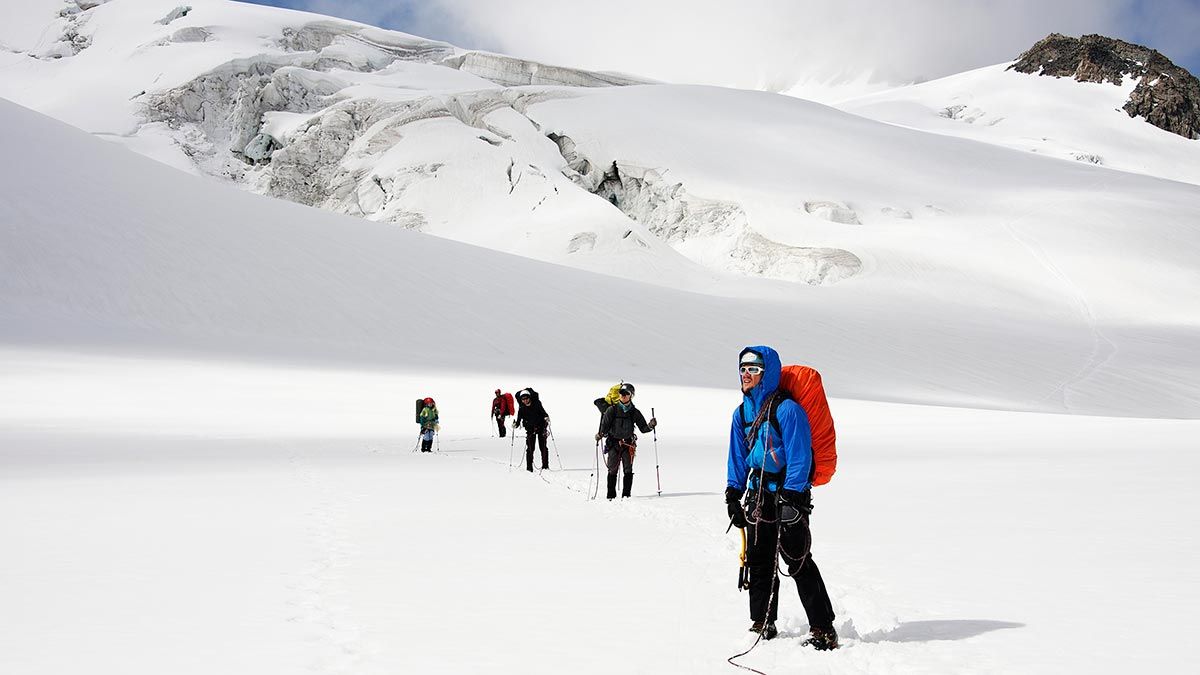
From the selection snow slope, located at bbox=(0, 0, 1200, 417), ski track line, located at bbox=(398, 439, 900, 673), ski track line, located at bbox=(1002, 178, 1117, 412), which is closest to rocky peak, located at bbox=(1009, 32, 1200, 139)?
snow slope, located at bbox=(0, 0, 1200, 417)

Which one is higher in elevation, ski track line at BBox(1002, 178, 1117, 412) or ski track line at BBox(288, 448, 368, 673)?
ski track line at BBox(1002, 178, 1117, 412)

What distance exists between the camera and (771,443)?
4.39 meters

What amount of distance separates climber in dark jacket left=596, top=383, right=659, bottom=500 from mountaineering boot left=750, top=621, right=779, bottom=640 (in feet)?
18.2

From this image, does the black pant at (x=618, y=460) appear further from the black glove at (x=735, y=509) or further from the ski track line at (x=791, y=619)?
the black glove at (x=735, y=509)

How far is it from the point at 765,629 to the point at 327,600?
8.00ft

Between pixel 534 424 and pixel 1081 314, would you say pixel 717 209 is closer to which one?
pixel 1081 314

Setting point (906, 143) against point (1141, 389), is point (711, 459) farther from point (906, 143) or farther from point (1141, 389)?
point (906, 143)

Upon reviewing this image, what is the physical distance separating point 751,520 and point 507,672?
55.6 inches

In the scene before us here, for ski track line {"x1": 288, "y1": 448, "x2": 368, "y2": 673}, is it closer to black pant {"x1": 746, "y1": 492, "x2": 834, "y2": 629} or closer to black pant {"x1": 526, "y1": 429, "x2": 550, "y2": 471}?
black pant {"x1": 746, "y1": 492, "x2": 834, "y2": 629}

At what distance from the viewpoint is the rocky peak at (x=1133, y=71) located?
136750 mm

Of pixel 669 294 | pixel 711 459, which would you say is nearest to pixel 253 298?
pixel 669 294

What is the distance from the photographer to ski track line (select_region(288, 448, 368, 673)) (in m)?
4.13

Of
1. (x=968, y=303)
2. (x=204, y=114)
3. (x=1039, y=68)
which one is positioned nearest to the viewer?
(x=968, y=303)

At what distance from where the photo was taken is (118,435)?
1530cm
